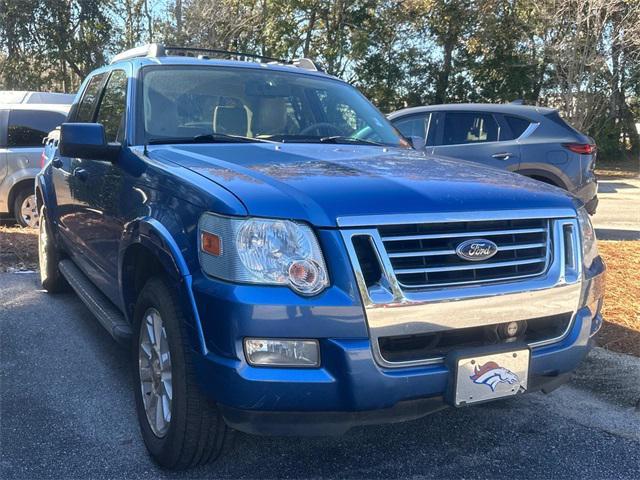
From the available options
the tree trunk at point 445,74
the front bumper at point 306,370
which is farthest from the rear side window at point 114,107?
the tree trunk at point 445,74

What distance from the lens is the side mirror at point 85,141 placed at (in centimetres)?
349

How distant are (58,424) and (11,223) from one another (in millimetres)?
7444

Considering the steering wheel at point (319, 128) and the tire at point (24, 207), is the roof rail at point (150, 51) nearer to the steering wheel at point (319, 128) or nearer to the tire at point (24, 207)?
the steering wheel at point (319, 128)

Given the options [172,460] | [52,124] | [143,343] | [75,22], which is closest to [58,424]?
[143,343]

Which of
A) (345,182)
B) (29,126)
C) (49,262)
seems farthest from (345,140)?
(29,126)

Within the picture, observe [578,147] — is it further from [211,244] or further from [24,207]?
[24,207]

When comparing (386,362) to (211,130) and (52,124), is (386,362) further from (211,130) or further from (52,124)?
(52,124)

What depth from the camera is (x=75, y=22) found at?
84.7ft

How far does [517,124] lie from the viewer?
8195mm

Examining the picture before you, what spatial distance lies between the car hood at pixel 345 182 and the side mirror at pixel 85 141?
0.88 feet

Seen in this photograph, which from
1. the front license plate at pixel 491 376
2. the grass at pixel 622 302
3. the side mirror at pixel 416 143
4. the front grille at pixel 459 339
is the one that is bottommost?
the grass at pixel 622 302

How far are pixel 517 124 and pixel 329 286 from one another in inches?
256

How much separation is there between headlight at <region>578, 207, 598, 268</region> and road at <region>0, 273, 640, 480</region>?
0.98 m

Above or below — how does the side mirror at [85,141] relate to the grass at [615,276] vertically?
above
